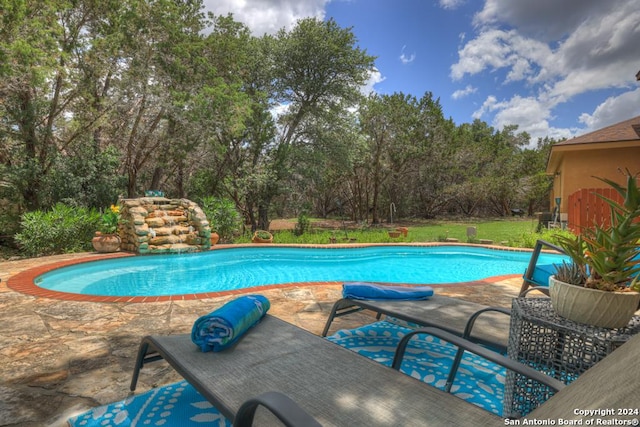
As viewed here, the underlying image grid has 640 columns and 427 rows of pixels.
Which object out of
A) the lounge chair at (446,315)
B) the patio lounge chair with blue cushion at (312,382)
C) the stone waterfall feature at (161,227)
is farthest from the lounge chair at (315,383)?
the stone waterfall feature at (161,227)

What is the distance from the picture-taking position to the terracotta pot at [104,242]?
8.29m

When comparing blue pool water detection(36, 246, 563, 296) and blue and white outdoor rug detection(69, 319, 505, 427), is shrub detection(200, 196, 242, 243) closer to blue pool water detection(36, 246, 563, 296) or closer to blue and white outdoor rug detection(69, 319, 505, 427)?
blue pool water detection(36, 246, 563, 296)

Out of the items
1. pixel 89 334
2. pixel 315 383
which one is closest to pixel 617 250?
pixel 315 383

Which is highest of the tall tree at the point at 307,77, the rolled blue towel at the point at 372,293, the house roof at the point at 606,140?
the tall tree at the point at 307,77

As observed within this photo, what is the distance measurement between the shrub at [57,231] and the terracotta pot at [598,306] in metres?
10.0

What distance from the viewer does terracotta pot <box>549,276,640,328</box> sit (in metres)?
1.56

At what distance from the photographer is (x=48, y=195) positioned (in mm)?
10930

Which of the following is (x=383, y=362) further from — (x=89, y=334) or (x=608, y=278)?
(x=89, y=334)

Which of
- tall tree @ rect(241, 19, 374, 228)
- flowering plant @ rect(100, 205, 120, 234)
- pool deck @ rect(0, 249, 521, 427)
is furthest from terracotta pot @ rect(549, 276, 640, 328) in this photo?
tall tree @ rect(241, 19, 374, 228)

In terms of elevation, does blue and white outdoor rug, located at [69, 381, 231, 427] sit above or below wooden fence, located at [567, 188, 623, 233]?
below

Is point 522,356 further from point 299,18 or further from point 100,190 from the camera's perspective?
point 299,18

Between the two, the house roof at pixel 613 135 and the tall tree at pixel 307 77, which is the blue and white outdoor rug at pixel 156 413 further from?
the house roof at pixel 613 135

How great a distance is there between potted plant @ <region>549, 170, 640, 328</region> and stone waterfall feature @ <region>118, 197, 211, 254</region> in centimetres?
879

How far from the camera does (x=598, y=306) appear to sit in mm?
1601
